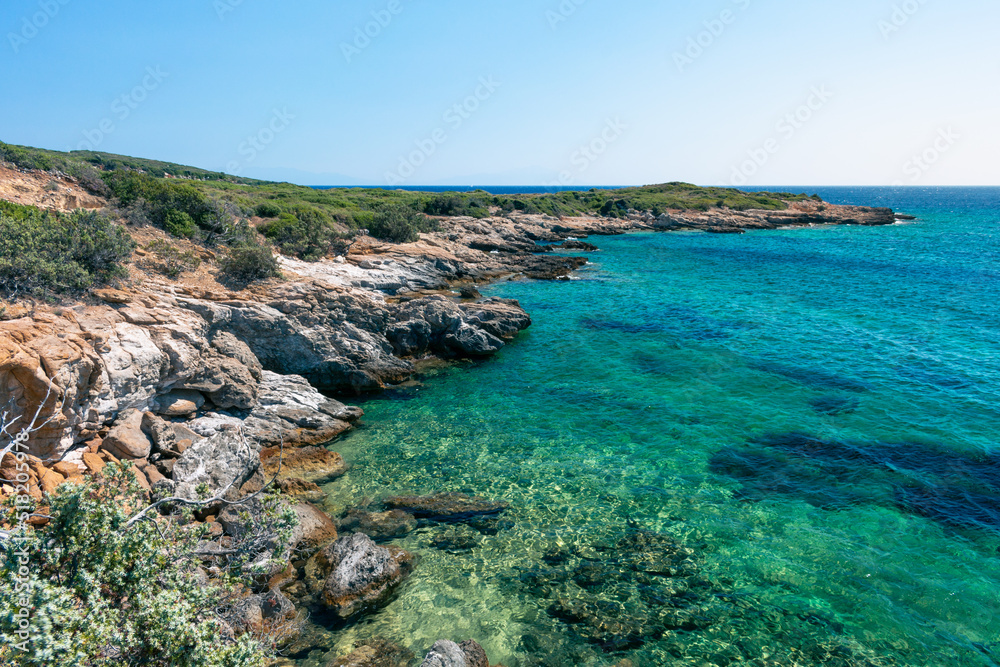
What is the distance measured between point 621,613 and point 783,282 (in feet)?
128

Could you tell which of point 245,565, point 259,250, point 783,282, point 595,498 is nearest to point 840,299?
point 783,282

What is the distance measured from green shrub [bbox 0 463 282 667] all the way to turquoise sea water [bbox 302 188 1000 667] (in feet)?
10.5

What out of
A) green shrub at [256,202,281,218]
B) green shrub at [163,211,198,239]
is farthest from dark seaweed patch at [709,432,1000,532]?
green shrub at [256,202,281,218]

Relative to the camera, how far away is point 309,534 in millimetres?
10977

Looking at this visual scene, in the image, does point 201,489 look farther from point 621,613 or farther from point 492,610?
point 621,613

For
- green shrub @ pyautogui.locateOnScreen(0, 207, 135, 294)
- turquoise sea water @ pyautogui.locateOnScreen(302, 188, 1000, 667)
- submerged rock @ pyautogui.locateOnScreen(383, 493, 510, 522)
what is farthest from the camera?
green shrub @ pyautogui.locateOnScreen(0, 207, 135, 294)

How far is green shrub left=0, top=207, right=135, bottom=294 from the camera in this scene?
12.9 meters

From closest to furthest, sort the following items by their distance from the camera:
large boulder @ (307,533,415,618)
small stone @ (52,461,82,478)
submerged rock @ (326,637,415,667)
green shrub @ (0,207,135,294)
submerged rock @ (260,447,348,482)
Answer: submerged rock @ (326,637,415,667), large boulder @ (307,533,415,618), small stone @ (52,461,82,478), green shrub @ (0,207,135,294), submerged rock @ (260,447,348,482)

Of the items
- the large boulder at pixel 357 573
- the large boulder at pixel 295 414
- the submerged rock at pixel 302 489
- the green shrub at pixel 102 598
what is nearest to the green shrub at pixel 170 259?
the large boulder at pixel 295 414

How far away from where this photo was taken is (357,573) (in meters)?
9.84

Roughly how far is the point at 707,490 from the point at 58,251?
749 inches

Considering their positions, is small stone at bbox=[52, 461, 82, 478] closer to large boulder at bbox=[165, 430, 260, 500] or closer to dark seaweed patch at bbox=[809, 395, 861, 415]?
large boulder at bbox=[165, 430, 260, 500]

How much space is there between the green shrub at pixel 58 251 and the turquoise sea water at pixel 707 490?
8651mm

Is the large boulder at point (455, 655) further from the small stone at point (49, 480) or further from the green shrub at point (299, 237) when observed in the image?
the green shrub at point (299, 237)
